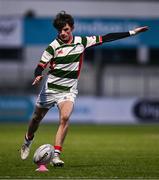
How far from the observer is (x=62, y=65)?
13383 mm

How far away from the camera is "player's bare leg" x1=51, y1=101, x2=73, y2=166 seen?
12.9 meters

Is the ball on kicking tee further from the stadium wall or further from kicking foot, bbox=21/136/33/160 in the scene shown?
the stadium wall

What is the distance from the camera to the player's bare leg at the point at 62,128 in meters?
12.9

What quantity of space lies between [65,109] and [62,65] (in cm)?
74

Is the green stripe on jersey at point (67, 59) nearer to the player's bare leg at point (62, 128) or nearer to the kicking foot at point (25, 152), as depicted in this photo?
the player's bare leg at point (62, 128)

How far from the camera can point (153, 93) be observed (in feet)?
115

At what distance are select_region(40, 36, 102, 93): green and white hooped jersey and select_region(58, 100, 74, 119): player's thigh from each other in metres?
0.24

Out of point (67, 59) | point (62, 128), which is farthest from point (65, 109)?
point (67, 59)

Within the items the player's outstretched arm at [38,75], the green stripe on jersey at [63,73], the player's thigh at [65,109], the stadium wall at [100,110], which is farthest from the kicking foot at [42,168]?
the stadium wall at [100,110]

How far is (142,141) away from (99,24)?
12.2m

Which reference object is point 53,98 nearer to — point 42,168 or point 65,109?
point 65,109


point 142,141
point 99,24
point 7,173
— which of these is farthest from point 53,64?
point 99,24

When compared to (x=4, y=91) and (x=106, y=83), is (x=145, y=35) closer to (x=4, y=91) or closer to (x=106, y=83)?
(x=106, y=83)

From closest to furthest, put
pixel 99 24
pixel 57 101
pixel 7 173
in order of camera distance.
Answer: pixel 7 173, pixel 57 101, pixel 99 24
